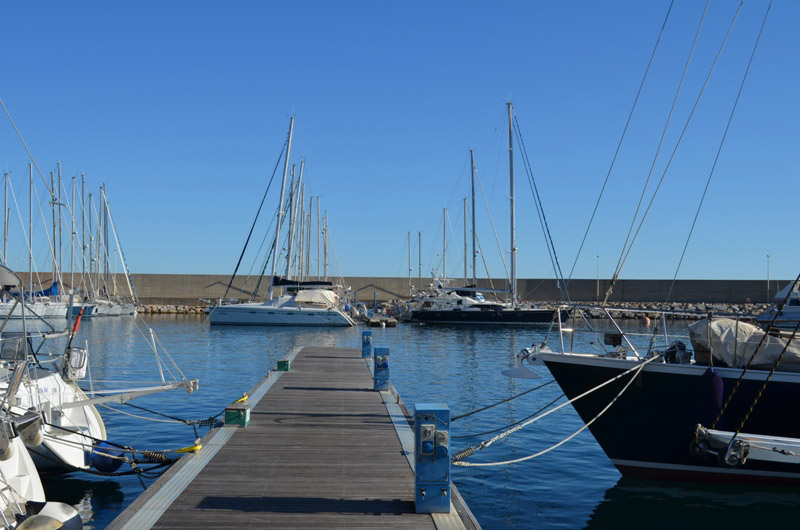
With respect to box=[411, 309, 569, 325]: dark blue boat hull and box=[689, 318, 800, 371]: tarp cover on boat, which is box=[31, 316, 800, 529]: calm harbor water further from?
box=[411, 309, 569, 325]: dark blue boat hull

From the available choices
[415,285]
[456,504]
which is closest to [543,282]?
[415,285]

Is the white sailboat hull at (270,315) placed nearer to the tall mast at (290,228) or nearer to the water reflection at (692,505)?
the tall mast at (290,228)

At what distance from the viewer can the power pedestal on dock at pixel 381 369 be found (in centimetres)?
1792

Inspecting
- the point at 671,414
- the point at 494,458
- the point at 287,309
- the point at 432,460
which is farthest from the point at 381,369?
the point at 287,309

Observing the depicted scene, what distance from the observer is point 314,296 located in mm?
56406

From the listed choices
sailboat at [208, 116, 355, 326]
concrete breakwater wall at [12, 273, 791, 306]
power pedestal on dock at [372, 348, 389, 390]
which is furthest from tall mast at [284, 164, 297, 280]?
power pedestal on dock at [372, 348, 389, 390]

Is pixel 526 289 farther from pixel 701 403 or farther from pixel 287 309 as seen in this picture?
pixel 701 403

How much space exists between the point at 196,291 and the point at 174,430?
68431 millimetres

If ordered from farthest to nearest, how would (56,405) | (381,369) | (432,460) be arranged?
(381,369) → (56,405) → (432,460)

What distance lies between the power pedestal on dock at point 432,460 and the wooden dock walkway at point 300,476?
0.17 metres

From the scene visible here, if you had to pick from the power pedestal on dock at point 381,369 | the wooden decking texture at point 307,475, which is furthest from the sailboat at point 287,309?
the wooden decking texture at point 307,475

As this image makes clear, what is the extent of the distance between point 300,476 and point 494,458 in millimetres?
6431

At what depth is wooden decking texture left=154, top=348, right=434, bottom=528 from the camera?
26.9 feet

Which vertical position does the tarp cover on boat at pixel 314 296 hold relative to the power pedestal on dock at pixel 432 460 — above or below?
above
